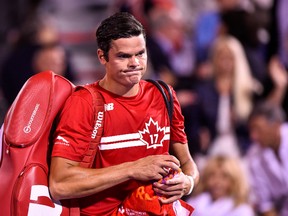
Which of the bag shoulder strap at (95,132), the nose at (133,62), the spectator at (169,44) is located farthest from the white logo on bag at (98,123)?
the spectator at (169,44)

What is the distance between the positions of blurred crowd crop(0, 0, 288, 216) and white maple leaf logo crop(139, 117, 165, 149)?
121 inches

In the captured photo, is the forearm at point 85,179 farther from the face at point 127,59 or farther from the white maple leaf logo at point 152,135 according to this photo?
the face at point 127,59

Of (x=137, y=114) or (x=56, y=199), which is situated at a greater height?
(x=137, y=114)

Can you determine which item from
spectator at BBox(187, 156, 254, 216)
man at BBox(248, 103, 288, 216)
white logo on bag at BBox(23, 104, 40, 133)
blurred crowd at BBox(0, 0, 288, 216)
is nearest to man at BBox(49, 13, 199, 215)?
white logo on bag at BBox(23, 104, 40, 133)

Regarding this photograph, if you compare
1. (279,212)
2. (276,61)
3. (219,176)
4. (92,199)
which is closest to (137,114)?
(92,199)

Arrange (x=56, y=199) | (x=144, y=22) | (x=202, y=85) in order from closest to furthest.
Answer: (x=56, y=199) → (x=202, y=85) → (x=144, y=22)

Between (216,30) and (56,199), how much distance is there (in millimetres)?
4969

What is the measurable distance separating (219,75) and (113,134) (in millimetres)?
4072

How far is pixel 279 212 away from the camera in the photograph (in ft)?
26.5

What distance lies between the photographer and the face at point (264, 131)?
8.16 metres

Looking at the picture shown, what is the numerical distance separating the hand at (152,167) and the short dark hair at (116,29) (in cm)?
63

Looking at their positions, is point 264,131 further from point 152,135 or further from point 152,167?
point 152,167

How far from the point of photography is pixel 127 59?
454cm

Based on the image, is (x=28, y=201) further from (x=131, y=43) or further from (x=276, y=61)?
(x=276, y=61)
